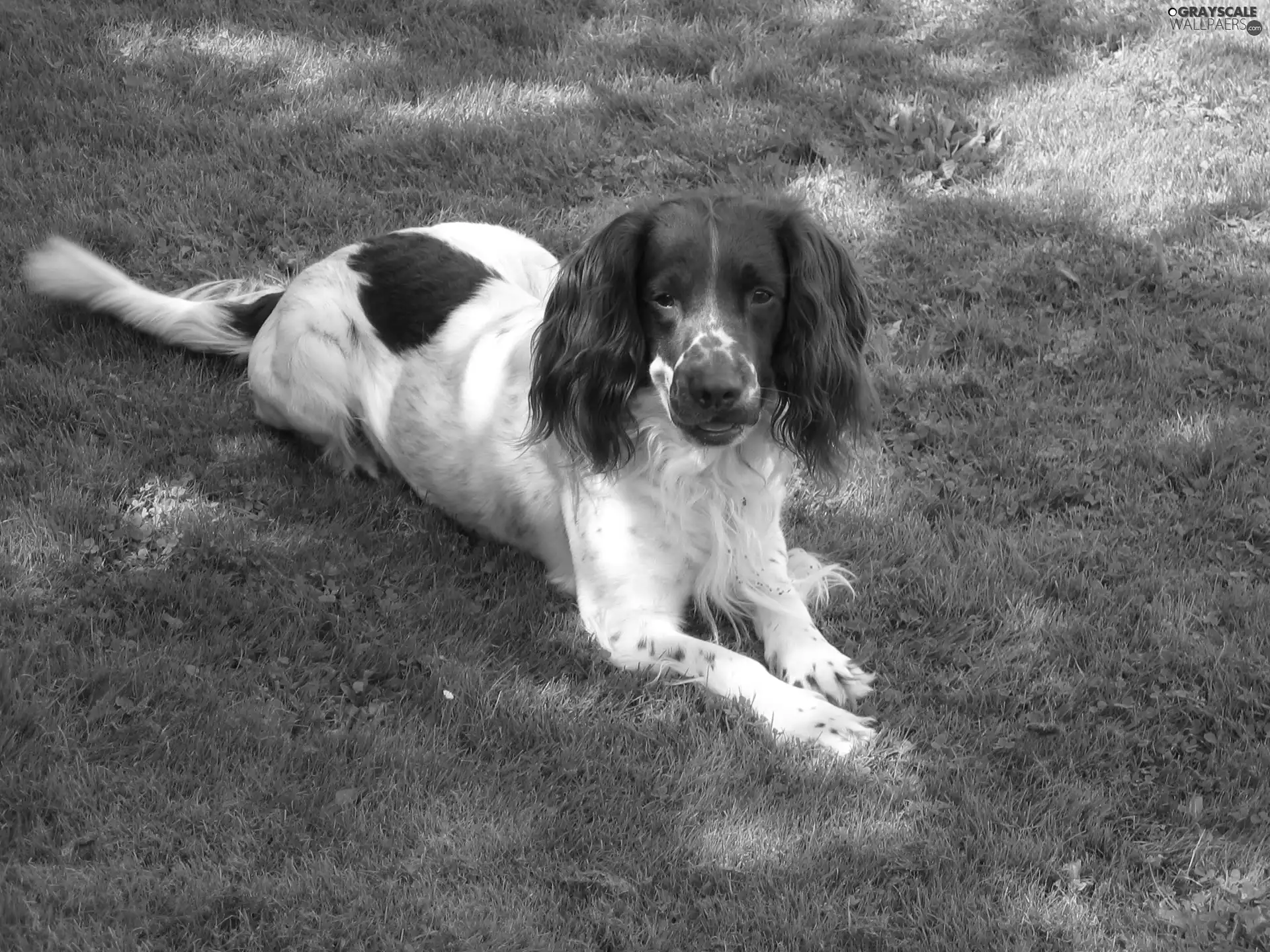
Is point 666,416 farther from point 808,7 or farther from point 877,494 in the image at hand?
point 808,7

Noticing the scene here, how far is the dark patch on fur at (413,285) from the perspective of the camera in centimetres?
459

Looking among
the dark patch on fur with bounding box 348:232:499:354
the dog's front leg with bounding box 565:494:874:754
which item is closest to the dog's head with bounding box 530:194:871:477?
the dog's front leg with bounding box 565:494:874:754

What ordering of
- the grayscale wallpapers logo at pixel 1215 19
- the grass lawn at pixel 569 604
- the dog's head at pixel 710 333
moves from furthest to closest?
the grayscale wallpapers logo at pixel 1215 19, the dog's head at pixel 710 333, the grass lawn at pixel 569 604

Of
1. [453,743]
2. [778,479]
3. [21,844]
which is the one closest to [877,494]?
[778,479]

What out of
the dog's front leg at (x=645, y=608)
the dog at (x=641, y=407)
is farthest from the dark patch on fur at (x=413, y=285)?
the dog's front leg at (x=645, y=608)

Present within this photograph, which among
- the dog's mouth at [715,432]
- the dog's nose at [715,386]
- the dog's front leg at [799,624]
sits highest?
the dog's nose at [715,386]

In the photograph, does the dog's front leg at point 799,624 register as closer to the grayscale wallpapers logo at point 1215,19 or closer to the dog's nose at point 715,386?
the dog's nose at point 715,386

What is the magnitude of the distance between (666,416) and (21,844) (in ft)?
6.21

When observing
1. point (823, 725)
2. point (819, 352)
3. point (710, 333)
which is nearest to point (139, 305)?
point (710, 333)

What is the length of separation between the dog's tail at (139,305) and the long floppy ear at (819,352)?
2.22 meters

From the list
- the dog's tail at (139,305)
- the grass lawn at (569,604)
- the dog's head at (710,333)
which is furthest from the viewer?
the dog's tail at (139,305)

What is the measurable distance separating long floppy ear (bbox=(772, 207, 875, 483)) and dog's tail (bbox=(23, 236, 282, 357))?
2225 mm

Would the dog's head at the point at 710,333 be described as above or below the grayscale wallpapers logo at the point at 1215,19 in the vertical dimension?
below

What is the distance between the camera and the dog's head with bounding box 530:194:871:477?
11.4 feet
